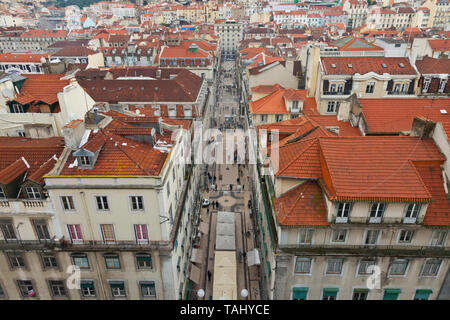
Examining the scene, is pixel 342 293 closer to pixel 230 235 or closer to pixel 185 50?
pixel 230 235

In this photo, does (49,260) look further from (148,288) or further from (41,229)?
(148,288)

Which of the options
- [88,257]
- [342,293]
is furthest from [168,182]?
[342,293]

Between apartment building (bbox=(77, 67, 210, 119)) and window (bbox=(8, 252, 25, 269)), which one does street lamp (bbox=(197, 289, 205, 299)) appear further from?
apartment building (bbox=(77, 67, 210, 119))

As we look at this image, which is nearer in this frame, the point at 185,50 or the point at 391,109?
the point at 391,109

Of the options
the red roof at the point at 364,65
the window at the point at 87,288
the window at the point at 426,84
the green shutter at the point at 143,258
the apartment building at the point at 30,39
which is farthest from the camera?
the apartment building at the point at 30,39

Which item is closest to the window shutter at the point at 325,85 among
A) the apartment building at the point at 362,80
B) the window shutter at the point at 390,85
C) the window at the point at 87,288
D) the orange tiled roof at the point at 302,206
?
the apartment building at the point at 362,80

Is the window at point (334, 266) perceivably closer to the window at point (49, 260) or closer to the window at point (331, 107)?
the window at point (49, 260)
